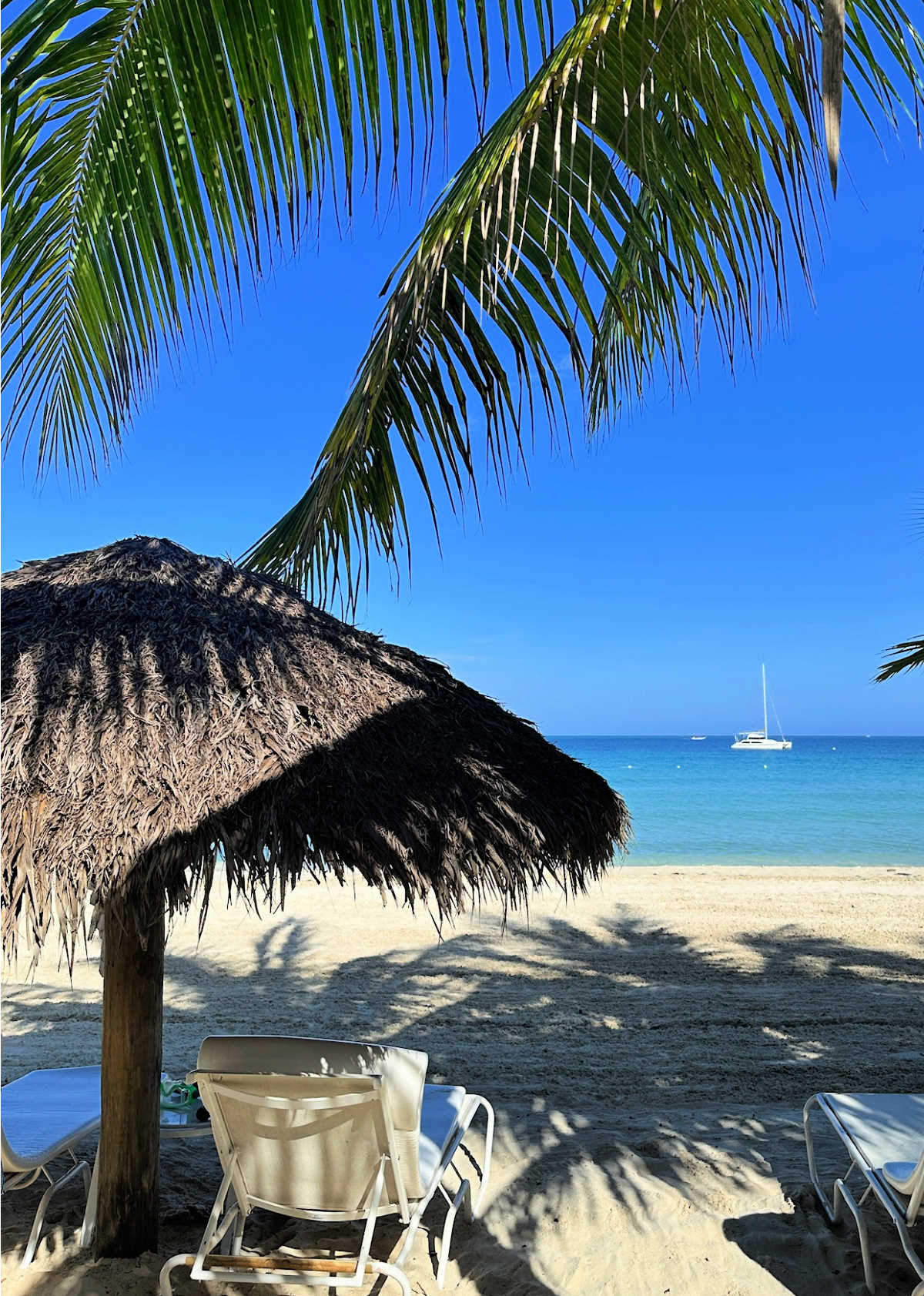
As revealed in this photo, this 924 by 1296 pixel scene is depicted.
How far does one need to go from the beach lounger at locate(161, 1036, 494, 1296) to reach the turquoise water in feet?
12.5

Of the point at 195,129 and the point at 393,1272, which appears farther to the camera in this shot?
the point at 393,1272

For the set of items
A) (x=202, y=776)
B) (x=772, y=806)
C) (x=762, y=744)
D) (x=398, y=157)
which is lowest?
(x=772, y=806)

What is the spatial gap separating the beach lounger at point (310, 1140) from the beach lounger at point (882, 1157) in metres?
1.49

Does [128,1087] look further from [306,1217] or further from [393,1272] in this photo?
[393,1272]

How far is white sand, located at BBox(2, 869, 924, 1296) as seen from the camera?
3328mm

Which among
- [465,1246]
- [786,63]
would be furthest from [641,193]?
[465,1246]

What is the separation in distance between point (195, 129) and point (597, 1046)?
604 cm

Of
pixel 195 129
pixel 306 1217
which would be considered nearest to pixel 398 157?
pixel 195 129

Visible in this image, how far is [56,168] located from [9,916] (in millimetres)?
1960

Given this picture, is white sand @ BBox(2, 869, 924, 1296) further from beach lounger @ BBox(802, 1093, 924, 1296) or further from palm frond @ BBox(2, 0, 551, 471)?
palm frond @ BBox(2, 0, 551, 471)

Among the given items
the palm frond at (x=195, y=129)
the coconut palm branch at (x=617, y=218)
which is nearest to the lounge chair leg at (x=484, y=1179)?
the coconut palm branch at (x=617, y=218)

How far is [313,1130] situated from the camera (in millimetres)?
2885

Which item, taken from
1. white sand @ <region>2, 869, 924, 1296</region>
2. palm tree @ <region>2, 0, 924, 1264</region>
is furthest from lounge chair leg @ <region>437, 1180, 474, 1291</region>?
palm tree @ <region>2, 0, 924, 1264</region>

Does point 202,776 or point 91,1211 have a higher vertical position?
point 202,776
